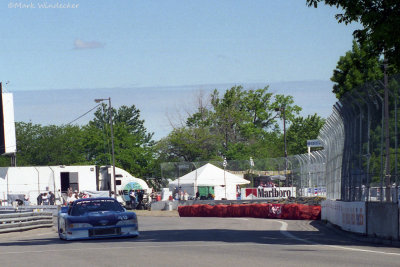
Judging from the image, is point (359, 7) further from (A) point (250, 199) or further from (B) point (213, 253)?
(A) point (250, 199)

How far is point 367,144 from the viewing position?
19594 mm

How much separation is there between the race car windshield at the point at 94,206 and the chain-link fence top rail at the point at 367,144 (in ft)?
20.8

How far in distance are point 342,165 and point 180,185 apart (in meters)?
30.3

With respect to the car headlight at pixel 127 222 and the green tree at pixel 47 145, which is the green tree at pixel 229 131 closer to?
the green tree at pixel 47 145

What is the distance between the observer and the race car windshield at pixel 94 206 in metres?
19.8

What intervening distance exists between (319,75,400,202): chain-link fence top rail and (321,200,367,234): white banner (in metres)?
0.25

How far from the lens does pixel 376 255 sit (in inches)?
526

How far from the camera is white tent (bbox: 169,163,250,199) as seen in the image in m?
51.1

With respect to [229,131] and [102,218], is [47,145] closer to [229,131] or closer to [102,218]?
[229,131]

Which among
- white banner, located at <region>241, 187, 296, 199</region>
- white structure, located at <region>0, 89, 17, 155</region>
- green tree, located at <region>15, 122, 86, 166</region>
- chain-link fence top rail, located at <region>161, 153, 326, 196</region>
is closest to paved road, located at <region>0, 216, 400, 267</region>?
chain-link fence top rail, located at <region>161, 153, 326, 196</region>

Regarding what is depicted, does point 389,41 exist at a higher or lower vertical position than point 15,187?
higher

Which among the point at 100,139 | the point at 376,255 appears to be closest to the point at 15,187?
the point at 376,255

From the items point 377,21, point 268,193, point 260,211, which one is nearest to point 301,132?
point 268,193

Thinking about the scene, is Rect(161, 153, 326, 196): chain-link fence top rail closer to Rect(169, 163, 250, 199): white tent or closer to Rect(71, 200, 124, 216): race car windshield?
Rect(169, 163, 250, 199): white tent
